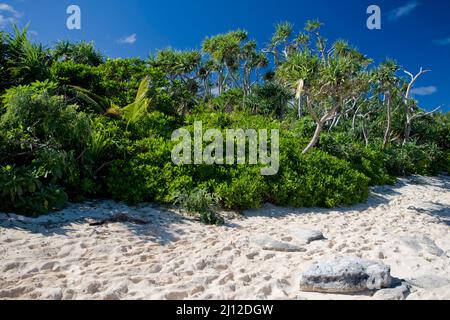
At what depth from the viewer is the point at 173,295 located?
414 centimetres

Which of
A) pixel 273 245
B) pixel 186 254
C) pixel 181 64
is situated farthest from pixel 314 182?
pixel 181 64

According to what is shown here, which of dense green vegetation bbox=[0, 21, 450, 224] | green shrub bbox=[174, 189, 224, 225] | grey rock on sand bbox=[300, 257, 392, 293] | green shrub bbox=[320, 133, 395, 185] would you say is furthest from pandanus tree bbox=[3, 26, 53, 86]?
green shrub bbox=[320, 133, 395, 185]

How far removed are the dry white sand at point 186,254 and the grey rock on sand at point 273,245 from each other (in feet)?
0.57

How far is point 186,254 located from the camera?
5465 mm

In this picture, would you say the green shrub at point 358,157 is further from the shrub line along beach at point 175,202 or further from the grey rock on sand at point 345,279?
the grey rock on sand at point 345,279

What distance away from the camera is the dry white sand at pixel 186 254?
13.9ft

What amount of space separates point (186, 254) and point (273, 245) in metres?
1.43

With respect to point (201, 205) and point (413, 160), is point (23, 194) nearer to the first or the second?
point (201, 205)

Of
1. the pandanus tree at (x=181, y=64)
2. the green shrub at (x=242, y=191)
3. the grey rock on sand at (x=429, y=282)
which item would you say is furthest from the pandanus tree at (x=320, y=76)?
the pandanus tree at (x=181, y=64)

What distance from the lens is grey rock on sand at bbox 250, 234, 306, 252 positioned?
5891mm
